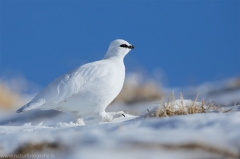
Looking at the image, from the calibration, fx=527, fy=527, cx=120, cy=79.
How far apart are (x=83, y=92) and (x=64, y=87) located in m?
0.20

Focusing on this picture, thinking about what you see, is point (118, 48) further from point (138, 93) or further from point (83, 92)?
point (138, 93)

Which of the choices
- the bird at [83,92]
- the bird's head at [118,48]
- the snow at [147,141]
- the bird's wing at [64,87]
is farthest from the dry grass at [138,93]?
the snow at [147,141]

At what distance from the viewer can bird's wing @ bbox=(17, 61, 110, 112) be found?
16.7 feet

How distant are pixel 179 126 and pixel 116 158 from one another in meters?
0.69

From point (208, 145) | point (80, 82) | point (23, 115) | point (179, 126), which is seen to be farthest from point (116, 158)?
point (23, 115)

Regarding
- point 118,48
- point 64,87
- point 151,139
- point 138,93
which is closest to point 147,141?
point 151,139

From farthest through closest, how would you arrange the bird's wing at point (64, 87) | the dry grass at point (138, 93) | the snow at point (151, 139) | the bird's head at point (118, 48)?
the dry grass at point (138, 93) → the bird's head at point (118, 48) → the bird's wing at point (64, 87) → the snow at point (151, 139)

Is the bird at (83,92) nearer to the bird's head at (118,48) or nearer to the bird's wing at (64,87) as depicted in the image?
the bird's wing at (64,87)

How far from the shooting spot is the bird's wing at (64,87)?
16.7 feet

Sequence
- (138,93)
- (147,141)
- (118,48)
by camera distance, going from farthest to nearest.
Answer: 1. (138,93)
2. (118,48)
3. (147,141)

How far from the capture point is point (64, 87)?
5.11 metres

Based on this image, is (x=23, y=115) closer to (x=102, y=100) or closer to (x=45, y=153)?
(x=102, y=100)

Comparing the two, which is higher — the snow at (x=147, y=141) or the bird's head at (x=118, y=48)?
the bird's head at (x=118, y=48)

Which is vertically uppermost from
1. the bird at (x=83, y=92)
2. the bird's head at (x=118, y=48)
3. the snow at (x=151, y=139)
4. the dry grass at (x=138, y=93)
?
the dry grass at (x=138, y=93)
